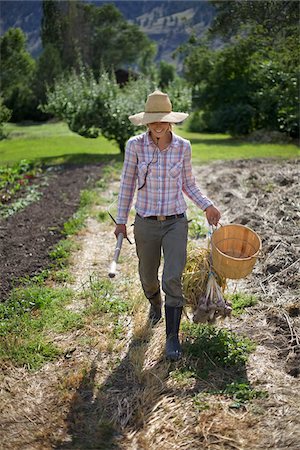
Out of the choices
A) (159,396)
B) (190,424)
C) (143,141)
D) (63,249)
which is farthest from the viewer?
(63,249)

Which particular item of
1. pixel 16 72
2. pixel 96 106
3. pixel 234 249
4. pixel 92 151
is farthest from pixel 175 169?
pixel 16 72

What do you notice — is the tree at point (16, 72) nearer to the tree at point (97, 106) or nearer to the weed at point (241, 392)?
the tree at point (97, 106)

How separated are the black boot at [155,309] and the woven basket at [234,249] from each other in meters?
0.77

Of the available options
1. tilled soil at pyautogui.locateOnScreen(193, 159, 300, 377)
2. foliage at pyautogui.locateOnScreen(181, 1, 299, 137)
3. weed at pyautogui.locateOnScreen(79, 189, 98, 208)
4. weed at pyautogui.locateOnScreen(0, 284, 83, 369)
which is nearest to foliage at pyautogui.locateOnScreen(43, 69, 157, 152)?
tilled soil at pyautogui.locateOnScreen(193, 159, 300, 377)

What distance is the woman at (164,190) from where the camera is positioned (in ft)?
12.9

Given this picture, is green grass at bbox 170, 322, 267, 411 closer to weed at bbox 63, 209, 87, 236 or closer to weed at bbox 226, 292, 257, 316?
weed at bbox 226, 292, 257, 316

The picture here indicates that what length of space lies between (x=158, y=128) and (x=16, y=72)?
124 ft

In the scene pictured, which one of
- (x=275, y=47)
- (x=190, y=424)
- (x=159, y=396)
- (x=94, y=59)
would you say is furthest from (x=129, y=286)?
(x=94, y=59)

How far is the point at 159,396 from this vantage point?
3574mm

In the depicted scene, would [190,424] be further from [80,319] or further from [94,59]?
[94,59]

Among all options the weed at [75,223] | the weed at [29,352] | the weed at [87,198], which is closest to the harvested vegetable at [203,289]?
the weed at [29,352]

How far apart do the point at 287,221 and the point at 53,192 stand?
5.27 metres

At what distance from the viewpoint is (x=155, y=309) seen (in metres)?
4.70

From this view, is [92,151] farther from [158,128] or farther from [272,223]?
[158,128]
